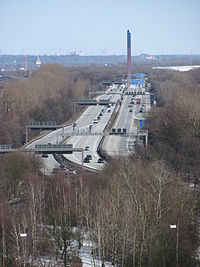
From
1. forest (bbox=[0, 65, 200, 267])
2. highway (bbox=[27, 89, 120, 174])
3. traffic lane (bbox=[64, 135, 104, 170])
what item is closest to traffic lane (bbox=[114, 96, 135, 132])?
highway (bbox=[27, 89, 120, 174])

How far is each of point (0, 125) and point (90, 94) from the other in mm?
12695

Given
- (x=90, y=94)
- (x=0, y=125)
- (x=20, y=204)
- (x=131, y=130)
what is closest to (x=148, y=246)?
(x=20, y=204)

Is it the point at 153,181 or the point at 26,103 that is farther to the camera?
the point at 26,103

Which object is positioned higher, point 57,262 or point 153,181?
point 153,181

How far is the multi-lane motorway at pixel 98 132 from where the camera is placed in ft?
41.4

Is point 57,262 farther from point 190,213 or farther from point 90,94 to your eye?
point 90,94

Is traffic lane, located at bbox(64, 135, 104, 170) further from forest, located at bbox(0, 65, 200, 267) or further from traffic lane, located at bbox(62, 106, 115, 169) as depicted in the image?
forest, located at bbox(0, 65, 200, 267)

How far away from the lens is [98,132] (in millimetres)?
16781

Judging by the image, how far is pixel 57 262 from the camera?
17.0ft

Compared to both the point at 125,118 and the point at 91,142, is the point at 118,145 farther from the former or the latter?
the point at 125,118

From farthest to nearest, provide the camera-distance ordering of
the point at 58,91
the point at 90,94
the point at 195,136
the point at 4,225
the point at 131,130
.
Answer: the point at 90,94 → the point at 58,91 → the point at 131,130 → the point at 195,136 → the point at 4,225

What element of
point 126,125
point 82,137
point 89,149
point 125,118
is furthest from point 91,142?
point 125,118

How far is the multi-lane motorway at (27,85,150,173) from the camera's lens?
41.4ft

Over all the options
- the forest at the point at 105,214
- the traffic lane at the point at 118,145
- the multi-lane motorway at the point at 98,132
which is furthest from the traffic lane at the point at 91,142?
the forest at the point at 105,214
